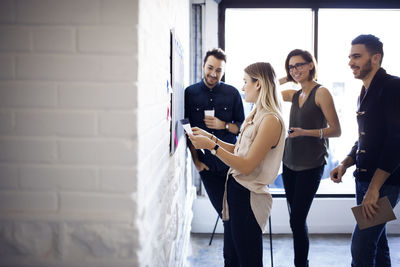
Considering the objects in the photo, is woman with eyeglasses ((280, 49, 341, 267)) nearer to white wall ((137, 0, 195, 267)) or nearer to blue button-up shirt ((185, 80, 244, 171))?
blue button-up shirt ((185, 80, 244, 171))

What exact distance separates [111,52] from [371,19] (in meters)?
3.75

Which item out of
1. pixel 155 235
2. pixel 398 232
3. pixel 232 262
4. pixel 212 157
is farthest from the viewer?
pixel 398 232

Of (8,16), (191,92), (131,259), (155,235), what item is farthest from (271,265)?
(8,16)

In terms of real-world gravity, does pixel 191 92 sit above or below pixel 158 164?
above

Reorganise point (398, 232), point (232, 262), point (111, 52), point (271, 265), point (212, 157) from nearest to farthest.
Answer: point (111, 52)
point (232, 262)
point (212, 157)
point (271, 265)
point (398, 232)

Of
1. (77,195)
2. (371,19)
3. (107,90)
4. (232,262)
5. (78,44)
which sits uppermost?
(371,19)

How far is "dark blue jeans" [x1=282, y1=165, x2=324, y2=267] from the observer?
248cm

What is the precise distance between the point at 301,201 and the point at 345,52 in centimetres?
218

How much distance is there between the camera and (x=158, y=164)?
1266 millimetres

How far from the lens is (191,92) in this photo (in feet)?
9.22

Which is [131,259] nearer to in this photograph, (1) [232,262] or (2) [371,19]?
(1) [232,262]

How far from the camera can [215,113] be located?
2.82 m

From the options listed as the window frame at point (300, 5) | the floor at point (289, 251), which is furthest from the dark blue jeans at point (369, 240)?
the window frame at point (300, 5)

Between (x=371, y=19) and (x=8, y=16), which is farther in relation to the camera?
(x=371, y=19)
